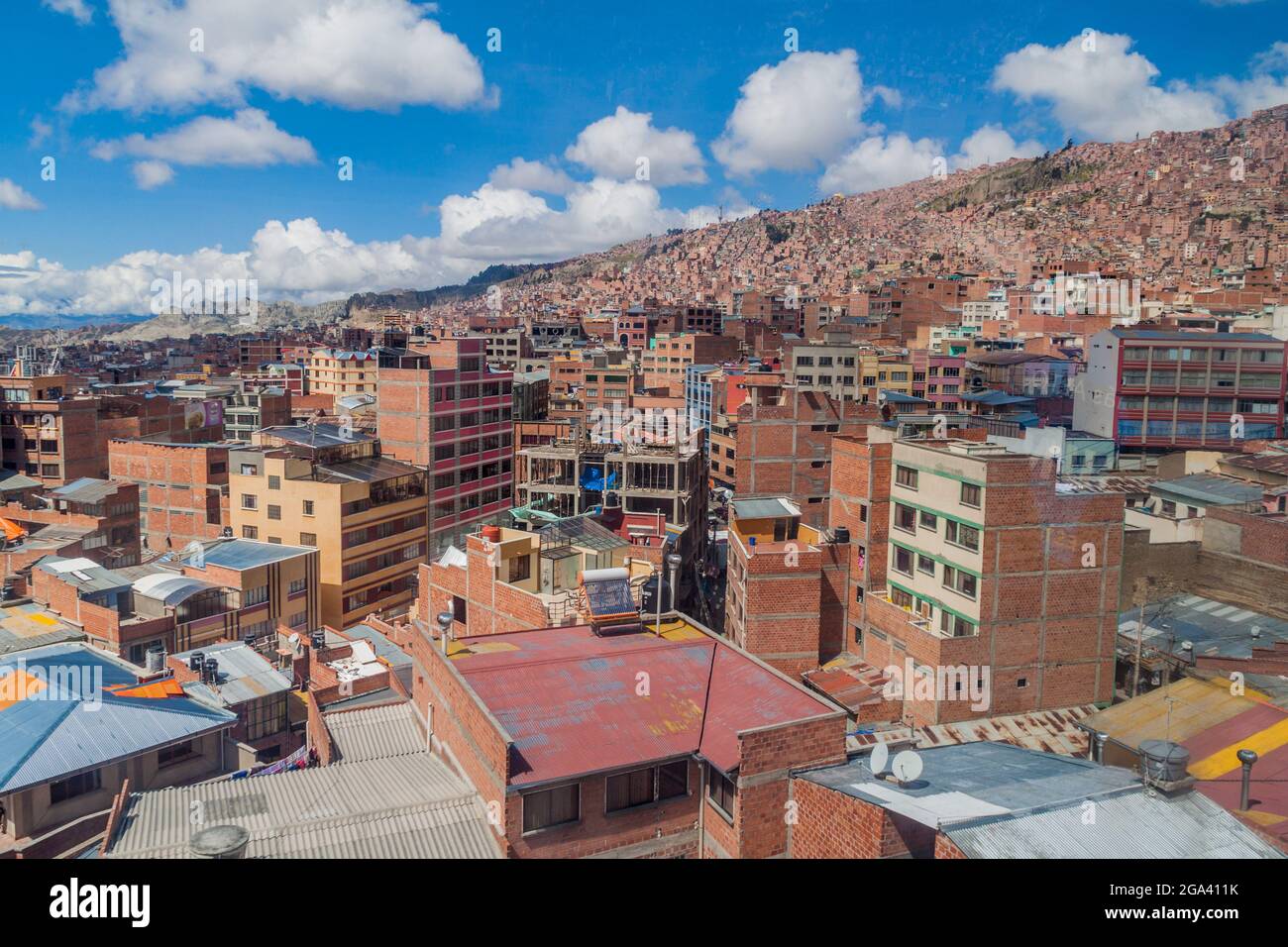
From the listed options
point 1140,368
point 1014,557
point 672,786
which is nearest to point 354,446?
point 1014,557

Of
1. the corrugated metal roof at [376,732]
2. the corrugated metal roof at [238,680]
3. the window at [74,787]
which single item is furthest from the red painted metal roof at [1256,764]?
the corrugated metal roof at [238,680]

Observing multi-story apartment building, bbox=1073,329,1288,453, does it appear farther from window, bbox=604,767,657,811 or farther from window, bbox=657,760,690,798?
window, bbox=604,767,657,811

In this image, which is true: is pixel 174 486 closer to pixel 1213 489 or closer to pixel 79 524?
pixel 79 524

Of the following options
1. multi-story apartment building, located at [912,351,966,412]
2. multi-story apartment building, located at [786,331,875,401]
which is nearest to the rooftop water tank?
multi-story apartment building, located at [786,331,875,401]

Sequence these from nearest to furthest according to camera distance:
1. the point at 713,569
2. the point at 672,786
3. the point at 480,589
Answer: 1. the point at 672,786
2. the point at 480,589
3. the point at 713,569

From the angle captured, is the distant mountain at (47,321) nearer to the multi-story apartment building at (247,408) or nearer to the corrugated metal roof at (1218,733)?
the multi-story apartment building at (247,408)

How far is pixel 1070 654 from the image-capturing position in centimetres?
1230

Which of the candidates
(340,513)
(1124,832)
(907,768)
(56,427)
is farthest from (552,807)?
(56,427)

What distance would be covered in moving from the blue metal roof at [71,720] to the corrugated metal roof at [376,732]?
179 cm

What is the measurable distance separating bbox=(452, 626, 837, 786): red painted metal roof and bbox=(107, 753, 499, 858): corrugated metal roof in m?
0.58
